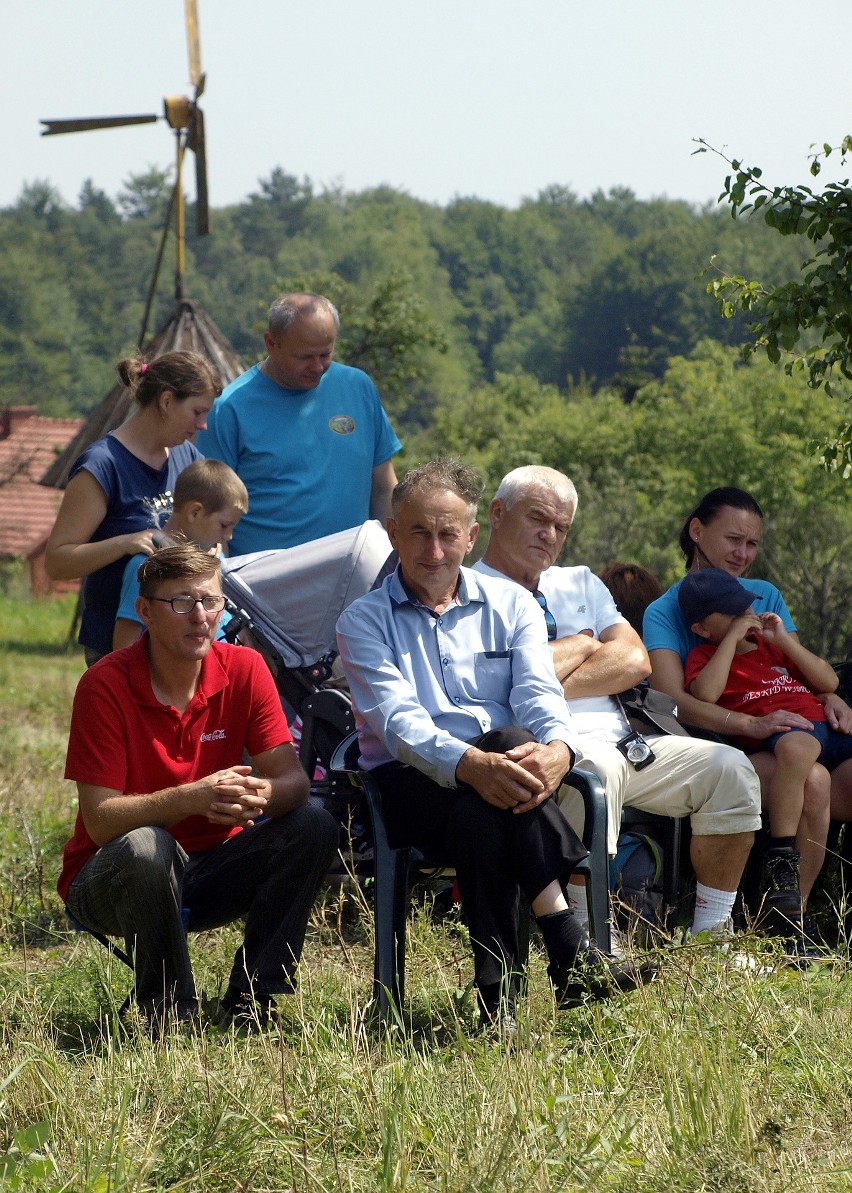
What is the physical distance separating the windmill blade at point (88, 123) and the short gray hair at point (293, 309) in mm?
9110

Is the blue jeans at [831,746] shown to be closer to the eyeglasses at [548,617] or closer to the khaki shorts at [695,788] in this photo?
the khaki shorts at [695,788]

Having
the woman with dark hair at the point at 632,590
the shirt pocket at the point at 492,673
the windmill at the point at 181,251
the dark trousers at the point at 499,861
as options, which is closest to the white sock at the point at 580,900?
the dark trousers at the point at 499,861

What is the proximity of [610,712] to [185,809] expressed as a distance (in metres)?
1.68

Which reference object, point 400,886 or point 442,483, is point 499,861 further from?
point 442,483

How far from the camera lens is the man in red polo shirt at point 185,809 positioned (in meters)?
4.09

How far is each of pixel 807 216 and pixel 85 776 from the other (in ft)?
10.9

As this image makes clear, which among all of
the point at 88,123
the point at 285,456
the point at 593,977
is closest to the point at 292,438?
the point at 285,456

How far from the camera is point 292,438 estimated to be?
627cm

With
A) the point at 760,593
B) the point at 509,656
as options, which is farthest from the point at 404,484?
the point at 760,593

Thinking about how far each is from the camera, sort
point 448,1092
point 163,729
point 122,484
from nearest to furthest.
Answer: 1. point 448,1092
2. point 163,729
3. point 122,484

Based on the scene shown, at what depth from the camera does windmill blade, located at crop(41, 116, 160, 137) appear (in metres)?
14.5

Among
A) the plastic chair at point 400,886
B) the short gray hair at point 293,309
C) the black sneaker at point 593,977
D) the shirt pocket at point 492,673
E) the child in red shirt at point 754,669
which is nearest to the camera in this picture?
the black sneaker at point 593,977

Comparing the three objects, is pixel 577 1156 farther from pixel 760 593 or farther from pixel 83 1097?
pixel 760 593

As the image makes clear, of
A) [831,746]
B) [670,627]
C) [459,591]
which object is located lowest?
[831,746]
